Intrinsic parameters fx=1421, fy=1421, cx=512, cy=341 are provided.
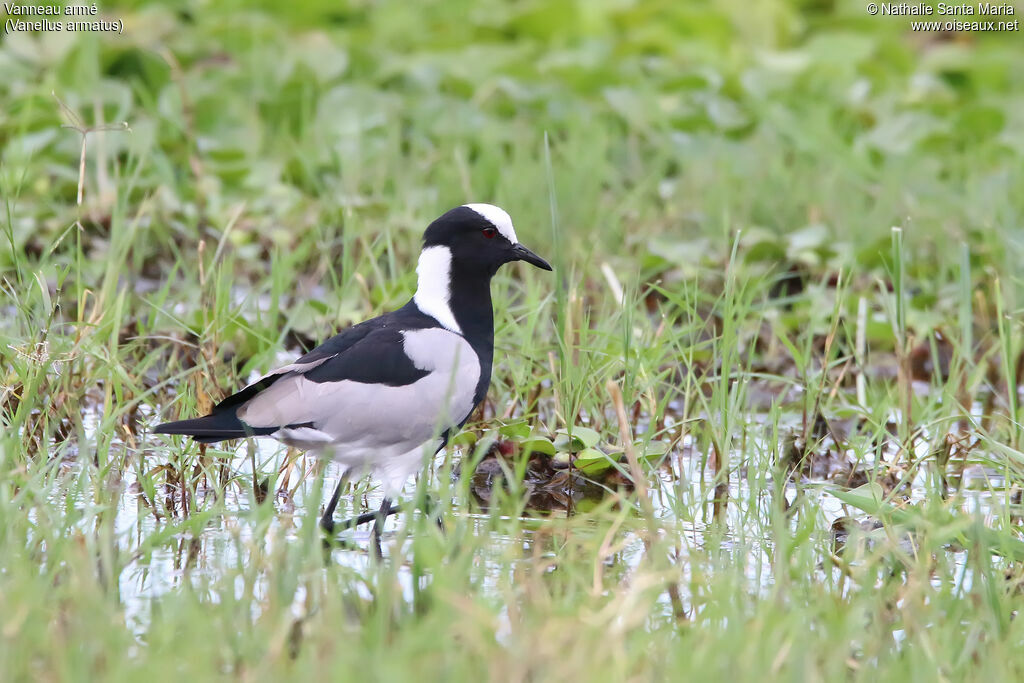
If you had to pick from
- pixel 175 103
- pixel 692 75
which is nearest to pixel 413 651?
pixel 175 103

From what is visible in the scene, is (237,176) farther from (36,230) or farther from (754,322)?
(754,322)

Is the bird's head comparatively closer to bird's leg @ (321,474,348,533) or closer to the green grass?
the green grass

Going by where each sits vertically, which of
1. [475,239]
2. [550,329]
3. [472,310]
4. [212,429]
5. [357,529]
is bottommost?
[357,529]

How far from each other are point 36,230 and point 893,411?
3.39m

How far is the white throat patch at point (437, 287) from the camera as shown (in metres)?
4.20

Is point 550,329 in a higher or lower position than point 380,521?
higher

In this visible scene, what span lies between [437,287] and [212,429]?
91cm

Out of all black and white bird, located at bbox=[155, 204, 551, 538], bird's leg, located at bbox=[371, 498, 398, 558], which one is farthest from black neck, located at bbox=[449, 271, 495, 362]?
bird's leg, located at bbox=[371, 498, 398, 558]

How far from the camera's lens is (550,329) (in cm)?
506

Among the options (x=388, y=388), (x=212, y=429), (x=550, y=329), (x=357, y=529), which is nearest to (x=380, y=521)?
(x=357, y=529)

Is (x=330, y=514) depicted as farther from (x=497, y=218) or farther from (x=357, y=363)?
(x=497, y=218)

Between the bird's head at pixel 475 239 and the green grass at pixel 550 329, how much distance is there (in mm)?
159

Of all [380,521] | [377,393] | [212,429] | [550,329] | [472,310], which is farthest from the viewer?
[550,329]

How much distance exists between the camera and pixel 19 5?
7.61 meters
